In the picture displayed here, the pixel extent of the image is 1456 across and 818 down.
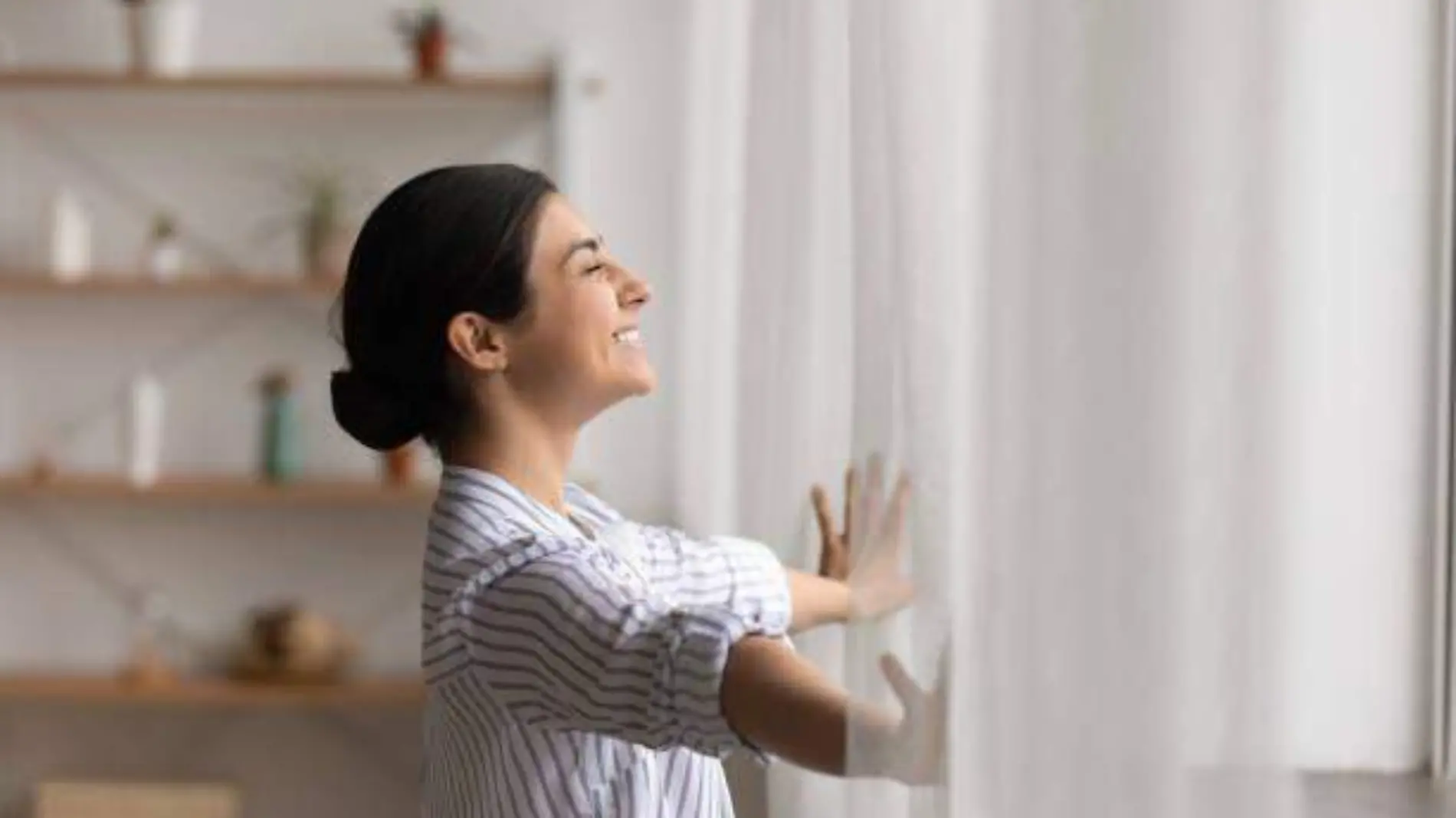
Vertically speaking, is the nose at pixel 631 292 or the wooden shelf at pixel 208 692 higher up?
the nose at pixel 631 292

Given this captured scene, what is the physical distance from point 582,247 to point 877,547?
1.55 ft

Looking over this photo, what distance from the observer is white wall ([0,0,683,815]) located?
4.45 meters

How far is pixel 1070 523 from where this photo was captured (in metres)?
0.98

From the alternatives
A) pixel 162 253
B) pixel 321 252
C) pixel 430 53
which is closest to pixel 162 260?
pixel 162 253

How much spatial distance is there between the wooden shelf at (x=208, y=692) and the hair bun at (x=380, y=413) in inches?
100

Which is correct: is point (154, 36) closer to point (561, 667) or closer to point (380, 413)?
point (380, 413)

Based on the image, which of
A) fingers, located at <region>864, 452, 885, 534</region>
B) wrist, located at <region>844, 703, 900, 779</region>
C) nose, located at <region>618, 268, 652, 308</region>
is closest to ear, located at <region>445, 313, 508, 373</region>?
nose, located at <region>618, 268, 652, 308</region>

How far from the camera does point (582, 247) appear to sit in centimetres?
173

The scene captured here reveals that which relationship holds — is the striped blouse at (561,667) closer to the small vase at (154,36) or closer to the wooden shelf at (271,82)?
the wooden shelf at (271,82)

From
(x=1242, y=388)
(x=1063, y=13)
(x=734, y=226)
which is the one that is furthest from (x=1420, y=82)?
(x=734, y=226)

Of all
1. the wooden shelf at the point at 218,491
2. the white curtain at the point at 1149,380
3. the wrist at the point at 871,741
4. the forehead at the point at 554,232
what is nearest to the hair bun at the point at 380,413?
the forehead at the point at 554,232

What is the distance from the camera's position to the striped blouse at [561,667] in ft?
4.45

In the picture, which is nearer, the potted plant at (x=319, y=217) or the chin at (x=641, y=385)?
the chin at (x=641, y=385)

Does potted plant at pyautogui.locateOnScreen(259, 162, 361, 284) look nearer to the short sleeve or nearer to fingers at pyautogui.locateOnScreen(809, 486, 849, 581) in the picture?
fingers at pyautogui.locateOnScreen(809, 486, 849, 581)
